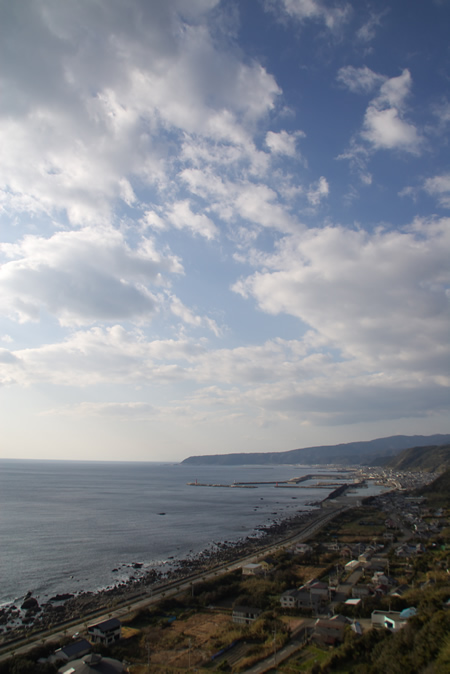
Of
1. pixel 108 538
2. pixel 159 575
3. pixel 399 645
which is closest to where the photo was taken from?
pixel 399 645

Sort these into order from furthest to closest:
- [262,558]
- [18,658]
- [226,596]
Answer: [262,558] < [226,596] < [18,658]

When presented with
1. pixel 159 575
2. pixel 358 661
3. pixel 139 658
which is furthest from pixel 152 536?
pixel 358 661

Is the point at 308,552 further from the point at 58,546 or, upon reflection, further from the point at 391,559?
the point at 58,546

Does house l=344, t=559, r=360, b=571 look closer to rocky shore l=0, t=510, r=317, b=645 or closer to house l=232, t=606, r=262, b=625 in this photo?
rocky shore l=0, t=510, r=317, b=645

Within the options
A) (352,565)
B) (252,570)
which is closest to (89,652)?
(252,570)

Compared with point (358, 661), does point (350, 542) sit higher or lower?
lower

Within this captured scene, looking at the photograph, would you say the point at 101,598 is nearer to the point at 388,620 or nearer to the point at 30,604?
the point at 30,604

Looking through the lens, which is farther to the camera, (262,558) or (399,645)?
(262,558)

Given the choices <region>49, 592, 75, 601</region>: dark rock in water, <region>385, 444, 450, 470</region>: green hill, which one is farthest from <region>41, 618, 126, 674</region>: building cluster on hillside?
<region>385, 444, 450, 470</region>: green hill
